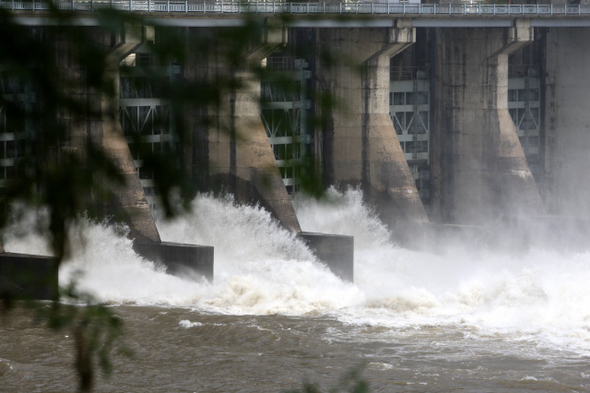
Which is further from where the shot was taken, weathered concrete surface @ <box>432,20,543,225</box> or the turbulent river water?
weathered concrete surface @ <box>432,20,543,225</box>

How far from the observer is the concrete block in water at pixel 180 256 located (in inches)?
748

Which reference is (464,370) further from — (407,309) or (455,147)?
(455,147)

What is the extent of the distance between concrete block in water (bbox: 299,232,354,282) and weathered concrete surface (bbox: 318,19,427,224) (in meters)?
3.59

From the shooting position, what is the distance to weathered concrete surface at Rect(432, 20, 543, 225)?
86.6 feet

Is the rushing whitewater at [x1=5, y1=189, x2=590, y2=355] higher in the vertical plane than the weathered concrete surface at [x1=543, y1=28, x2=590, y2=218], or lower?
lower

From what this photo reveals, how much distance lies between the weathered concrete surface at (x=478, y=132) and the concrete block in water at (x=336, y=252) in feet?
23.1

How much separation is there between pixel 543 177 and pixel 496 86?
4.82 metres

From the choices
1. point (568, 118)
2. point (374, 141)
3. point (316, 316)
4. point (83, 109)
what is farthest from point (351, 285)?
point (83, 109)

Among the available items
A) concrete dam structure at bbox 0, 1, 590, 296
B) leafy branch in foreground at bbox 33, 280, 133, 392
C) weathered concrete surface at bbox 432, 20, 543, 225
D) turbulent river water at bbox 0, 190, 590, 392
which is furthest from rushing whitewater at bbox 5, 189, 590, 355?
leafy branch in foreground at bbox 33, 280, 133, 392

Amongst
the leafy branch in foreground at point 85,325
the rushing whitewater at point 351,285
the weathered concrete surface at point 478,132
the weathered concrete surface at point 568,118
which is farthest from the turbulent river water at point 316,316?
the leafy branch in foreground at point 85,325

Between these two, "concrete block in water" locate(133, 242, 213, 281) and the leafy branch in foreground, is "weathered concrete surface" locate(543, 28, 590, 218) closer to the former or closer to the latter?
"concrete block in water" locate(133, 242, 213, 281)

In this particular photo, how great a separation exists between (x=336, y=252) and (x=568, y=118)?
1189cm

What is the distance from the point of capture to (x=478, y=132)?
27.1 m

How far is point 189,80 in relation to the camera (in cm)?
185
